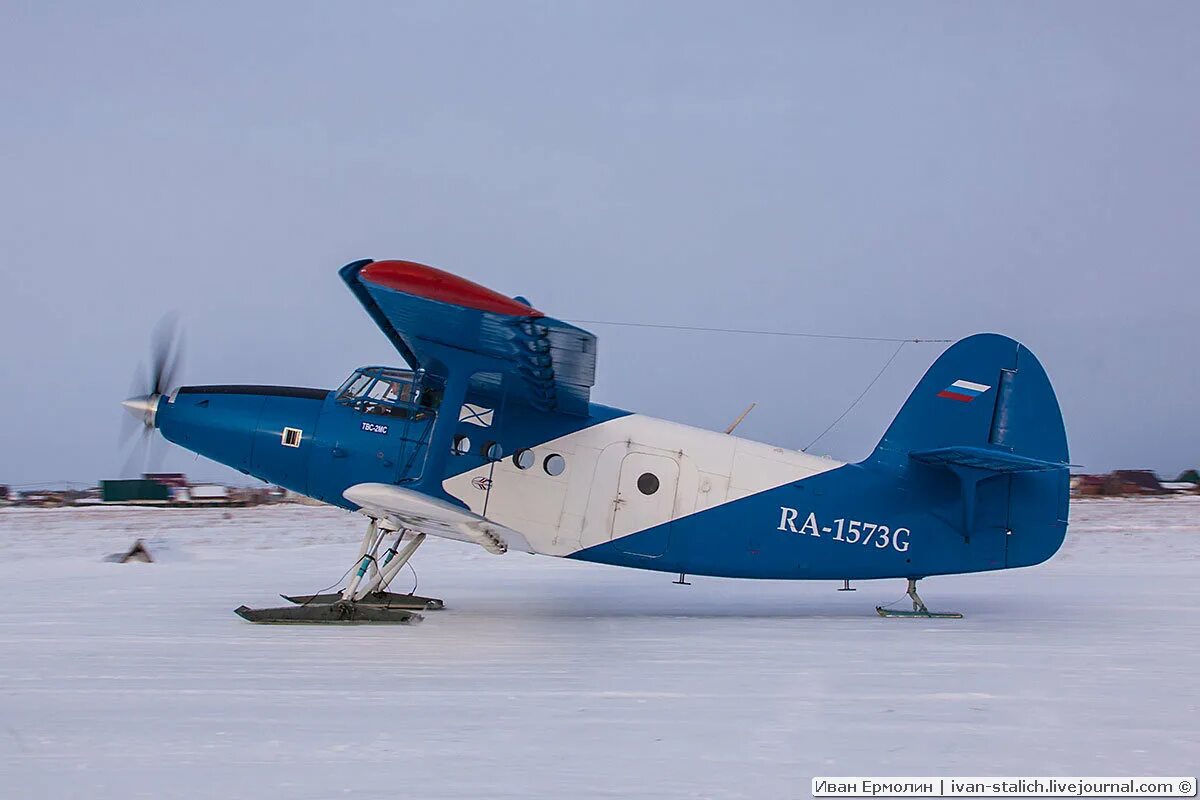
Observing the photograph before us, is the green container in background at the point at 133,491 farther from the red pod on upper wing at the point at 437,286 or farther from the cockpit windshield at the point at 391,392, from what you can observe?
the red pod on upper wing at the point at 437,286

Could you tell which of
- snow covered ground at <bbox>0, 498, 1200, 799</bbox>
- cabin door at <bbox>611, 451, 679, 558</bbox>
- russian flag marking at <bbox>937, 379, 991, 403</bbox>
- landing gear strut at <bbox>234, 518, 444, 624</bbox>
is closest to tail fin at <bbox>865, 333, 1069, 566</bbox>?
russian flag marking at <bbox>937, 379, 991, 403</bbox>

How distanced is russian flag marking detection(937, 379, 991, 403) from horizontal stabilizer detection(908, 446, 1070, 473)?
63 cm

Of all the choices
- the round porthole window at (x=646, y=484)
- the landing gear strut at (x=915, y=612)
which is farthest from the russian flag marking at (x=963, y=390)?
the round porthole window at (x=646, y=484)

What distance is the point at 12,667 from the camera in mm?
6270

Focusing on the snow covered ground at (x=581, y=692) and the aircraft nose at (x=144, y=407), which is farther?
the aircraft nose at (x=144, y=407)

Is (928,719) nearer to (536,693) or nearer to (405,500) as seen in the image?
(536,693)

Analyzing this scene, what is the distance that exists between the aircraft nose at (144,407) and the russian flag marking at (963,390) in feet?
25.6

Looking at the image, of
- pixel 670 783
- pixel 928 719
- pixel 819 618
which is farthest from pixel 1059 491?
pixel 670 783

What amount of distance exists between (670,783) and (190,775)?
1.94 meters

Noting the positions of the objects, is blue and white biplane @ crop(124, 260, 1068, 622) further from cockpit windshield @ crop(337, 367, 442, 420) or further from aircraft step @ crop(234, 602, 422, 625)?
aircraft step @ crop(234, 602, 422, 625)

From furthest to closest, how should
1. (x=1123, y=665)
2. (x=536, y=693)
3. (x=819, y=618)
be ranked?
(x=819, y=618) → (x=1123, y=665) → (x=536, y=693)

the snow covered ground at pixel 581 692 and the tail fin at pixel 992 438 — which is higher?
the tail fin at pixel 992 438

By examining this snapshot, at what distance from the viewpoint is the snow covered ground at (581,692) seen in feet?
13.5

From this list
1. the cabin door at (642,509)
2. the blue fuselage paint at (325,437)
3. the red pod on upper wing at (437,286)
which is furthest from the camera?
the cabin door at (642,509)
